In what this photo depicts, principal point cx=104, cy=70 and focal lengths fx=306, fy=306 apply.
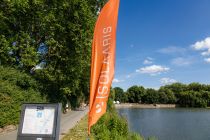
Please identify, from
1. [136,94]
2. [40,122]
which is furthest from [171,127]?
[136,94]

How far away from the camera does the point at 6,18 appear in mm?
20391

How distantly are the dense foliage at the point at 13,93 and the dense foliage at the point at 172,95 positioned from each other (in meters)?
115

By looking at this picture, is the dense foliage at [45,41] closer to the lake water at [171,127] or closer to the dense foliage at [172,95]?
the lake water at [171,127]

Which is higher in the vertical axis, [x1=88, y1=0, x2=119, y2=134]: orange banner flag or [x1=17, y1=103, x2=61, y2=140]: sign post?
[x1=88, y1=0, x2=119, y2=134]: orange banner flag

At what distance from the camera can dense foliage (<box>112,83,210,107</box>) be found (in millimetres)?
128125

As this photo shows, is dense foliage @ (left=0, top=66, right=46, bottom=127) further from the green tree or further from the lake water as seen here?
the green tree

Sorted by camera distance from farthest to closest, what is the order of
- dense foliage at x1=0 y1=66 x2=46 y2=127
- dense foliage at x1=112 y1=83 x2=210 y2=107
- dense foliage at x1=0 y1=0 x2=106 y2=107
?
dense foliage at x1=112 y1=83 x2=210 y2=107
dense foliage at x1=0 y1=0 x2=106 y2=107
dense foliage at x1=0 y1=66 x2=46 y2=127

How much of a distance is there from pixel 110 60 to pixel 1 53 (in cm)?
1447

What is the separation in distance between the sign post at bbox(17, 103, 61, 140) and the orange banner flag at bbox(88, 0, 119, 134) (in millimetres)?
1745

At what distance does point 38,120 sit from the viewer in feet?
19.7

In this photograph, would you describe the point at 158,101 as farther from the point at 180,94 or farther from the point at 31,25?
the point at 31,25

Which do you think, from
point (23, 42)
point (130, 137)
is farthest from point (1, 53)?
point (130, 137)

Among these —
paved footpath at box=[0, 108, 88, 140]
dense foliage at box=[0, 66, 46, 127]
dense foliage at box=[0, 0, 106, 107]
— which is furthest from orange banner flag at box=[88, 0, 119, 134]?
dense foliage at box=[0, 0, 106, 107]

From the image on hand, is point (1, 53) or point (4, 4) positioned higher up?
point (4, 4)
